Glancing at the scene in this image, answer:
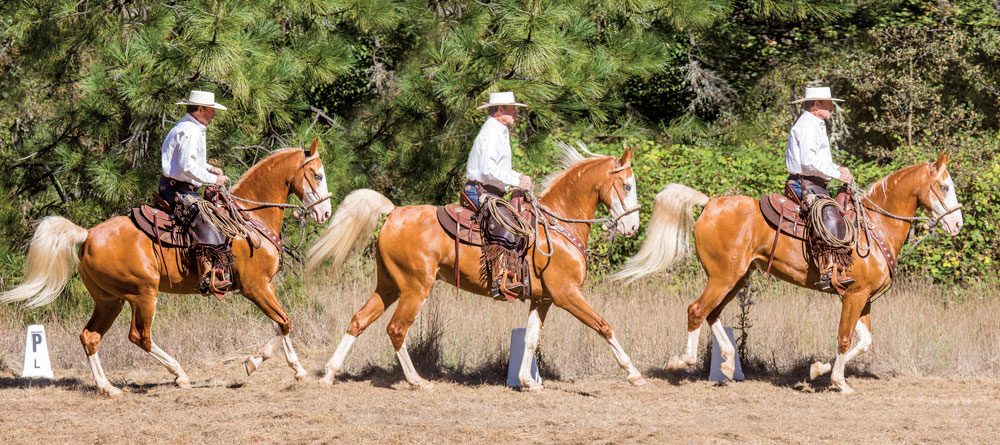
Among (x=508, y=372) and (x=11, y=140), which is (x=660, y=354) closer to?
(x=508, y=372)

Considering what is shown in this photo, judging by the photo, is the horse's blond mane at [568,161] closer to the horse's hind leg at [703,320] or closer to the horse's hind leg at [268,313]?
the horse's hind leg at [703,320]

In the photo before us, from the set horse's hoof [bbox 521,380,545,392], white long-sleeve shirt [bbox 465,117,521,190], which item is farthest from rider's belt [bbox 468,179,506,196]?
horse's hoof [bbox 521,380,545,392]

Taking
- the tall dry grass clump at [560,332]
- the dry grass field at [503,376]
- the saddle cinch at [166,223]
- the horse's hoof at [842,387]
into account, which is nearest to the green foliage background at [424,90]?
the tall dry grass clump at [560,332]

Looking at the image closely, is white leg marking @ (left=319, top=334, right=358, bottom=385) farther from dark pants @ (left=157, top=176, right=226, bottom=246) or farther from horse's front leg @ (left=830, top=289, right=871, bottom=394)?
horse's front leg @ (left=830, top=289, right=871, bottom=394)

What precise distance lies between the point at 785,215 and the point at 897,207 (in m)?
0.97

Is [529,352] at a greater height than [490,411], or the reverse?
[529,352]

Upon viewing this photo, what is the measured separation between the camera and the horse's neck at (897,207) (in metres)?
8.17

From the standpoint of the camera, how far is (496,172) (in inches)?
302

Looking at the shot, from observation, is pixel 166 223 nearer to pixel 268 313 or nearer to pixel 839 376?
pixel 268 313

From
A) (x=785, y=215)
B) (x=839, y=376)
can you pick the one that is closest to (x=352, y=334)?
(x=785, y=215)

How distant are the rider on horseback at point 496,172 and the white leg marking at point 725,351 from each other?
5.42 feet

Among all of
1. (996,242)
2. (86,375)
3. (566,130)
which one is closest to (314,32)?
(566,130)

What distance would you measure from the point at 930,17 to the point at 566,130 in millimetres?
5310

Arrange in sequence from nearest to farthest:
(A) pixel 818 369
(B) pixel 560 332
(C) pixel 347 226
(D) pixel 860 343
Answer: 1. (C) pixel 347 226
2. (A) pixel 818 369
3. (D) pixel 860 343
4. (B) pixel 560 332
